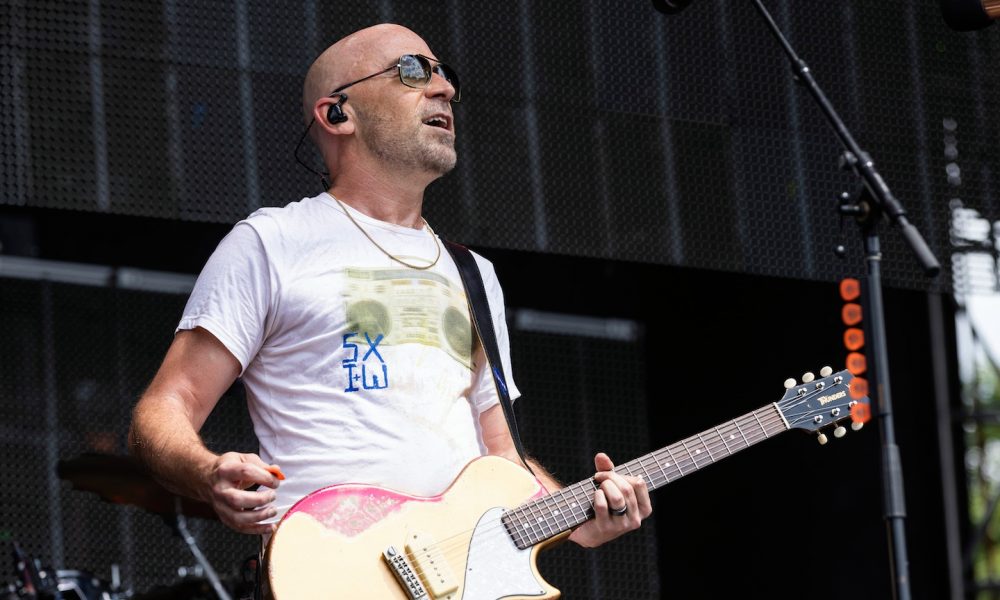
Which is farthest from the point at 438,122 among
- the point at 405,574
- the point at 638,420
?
the point at 638,420

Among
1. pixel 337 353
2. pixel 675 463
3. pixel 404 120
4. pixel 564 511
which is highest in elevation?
pixel 404 120

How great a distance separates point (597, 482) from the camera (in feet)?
10.4

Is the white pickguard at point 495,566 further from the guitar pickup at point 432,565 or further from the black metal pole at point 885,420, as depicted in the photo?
the black metal pole at point 885,420

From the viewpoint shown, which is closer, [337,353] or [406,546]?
[406,546]

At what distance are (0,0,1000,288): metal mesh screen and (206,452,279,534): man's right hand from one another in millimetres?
2602

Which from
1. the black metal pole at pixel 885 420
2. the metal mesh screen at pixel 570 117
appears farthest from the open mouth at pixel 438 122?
the metal mesh screen at pixel 570 117

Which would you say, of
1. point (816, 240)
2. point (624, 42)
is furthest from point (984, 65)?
point (624, 42)

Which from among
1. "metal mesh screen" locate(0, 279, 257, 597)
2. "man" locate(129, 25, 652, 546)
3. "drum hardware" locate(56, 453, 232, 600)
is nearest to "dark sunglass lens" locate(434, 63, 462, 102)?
"man" locate(129, 25, 652, 546)

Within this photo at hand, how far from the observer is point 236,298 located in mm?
3092

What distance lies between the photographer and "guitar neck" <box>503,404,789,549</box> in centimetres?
307

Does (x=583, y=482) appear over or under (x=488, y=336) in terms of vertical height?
under

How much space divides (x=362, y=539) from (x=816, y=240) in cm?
353

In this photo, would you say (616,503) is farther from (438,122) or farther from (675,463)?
(438,122)

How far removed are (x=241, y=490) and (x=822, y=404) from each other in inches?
60.1
